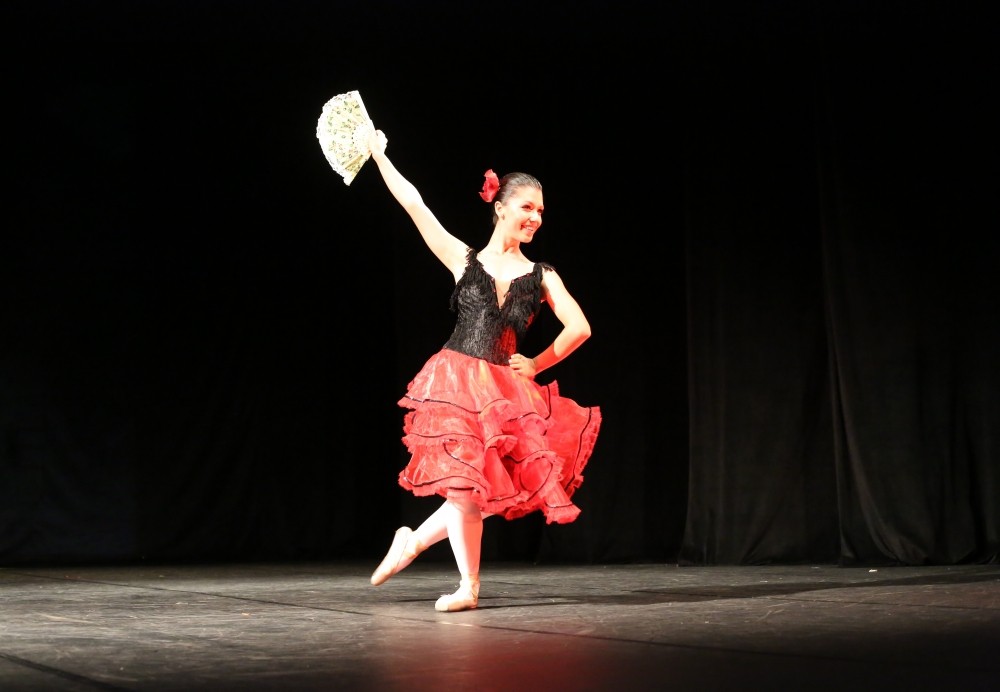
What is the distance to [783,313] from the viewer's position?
20.6ft

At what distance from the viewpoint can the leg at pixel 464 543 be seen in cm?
386

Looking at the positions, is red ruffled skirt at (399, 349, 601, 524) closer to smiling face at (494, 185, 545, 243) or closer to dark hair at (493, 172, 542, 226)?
smiling face at (494, 185, 545, 243)

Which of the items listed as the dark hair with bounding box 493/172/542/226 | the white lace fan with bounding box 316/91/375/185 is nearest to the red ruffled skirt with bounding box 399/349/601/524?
the dark hair with bounding box 493/172/542/226

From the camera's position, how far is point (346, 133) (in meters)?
4.31

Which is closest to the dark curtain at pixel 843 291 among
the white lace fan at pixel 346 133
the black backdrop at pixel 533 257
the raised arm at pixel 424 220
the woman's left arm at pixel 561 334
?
the black backdrop at pixel 533 257

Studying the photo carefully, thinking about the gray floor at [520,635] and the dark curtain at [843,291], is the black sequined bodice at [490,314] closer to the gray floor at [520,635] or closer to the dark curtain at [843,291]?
the gray floor at [520,635]

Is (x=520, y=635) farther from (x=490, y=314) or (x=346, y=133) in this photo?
(x=346, y=133)

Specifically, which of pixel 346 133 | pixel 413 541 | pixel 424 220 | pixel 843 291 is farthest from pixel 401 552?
pixel 843 291

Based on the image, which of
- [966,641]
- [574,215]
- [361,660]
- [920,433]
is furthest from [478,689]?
[574,215]

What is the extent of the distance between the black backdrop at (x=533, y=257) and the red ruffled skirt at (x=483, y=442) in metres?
2.49

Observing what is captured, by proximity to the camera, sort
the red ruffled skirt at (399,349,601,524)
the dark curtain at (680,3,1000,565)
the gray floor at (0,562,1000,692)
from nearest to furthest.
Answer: the gray floor at (0,562,1000,692), the red ruffled skirt at (399,349,601,524), the dark curtain at (680,3,1000,565)

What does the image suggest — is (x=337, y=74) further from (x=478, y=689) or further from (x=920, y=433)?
(x=478, y=689)

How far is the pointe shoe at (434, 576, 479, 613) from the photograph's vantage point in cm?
383

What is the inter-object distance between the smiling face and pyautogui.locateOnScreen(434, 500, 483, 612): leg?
85 centimetres
